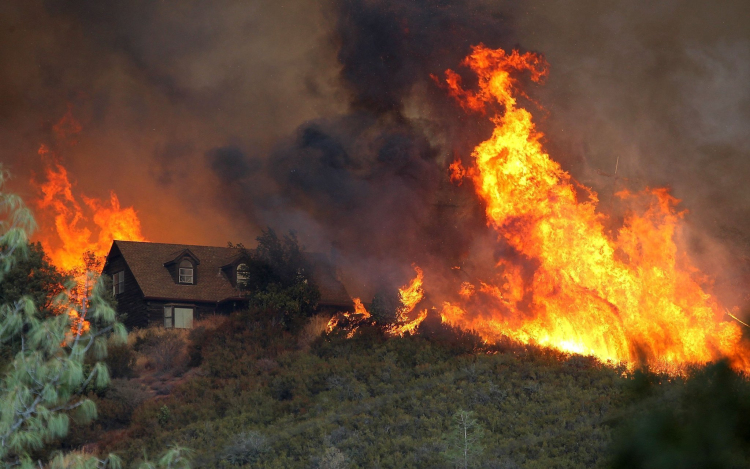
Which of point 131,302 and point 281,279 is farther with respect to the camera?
point 131,302

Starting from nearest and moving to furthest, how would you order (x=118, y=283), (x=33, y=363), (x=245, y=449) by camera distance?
(x=33, y=363) → (x=245, y=449) → (x=118, y=283)

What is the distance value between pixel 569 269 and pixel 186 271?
2193cm

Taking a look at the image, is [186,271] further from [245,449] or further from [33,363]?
[33,363]

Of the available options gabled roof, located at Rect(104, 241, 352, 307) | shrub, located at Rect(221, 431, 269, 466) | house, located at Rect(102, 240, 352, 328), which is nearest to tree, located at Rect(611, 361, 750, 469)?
shrub, located at Rect(221, 431, 269, 466)

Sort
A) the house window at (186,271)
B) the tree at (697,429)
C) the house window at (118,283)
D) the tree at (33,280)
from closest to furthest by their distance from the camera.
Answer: the tree at (697,429) < the tree at (33,280) < the house window at (186,271) < the house window at (118,283)

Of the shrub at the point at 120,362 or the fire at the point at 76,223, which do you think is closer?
the shrub at the point at 120,362

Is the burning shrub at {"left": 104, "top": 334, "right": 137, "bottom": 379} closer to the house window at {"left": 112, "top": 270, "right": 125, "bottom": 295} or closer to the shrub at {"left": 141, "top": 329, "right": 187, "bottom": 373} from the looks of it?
the shrub at {"left": 141, "top": 329, "right": 187, "bottom": 373}

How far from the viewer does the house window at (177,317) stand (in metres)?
42.5

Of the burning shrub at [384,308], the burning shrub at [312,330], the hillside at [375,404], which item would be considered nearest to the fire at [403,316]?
the burning shrub at [384,308]

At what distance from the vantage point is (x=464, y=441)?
21312 mm

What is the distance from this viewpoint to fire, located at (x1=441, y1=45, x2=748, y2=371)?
1169 inches

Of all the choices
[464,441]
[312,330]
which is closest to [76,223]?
[312,330]

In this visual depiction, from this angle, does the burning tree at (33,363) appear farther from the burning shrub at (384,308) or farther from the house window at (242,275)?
the house window at (242,275)

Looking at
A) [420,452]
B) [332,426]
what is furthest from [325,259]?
[420,452]
